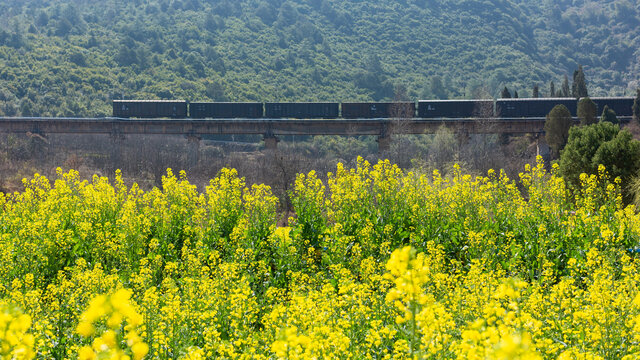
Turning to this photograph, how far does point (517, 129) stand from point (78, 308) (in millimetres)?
A: 49461

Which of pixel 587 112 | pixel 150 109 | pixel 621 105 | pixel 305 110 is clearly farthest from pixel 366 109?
pixel 621 105

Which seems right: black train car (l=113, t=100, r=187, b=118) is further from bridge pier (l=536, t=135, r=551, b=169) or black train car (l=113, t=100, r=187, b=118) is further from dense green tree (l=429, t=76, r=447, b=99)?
dense green tree (l=429, t=76, r=447, b=99)

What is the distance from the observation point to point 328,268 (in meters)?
9.35

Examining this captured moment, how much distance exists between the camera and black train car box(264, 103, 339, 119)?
5438 cm

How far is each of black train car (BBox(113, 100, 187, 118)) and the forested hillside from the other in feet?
46.7

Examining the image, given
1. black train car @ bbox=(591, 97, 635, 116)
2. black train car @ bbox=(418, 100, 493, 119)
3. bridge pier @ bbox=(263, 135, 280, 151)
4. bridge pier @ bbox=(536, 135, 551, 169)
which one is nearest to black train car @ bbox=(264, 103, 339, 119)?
bridge pier @ bbox=(263, 135, 280, 151)

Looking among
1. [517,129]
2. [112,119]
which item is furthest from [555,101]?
[112,119]

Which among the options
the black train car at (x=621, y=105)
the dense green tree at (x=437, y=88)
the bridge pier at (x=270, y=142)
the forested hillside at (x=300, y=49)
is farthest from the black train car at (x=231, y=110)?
the dense green tree at (x=437, y=88)

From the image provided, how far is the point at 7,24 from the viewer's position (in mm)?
93125

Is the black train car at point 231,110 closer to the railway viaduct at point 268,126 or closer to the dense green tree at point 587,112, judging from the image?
the railway viaduct at point 268,126

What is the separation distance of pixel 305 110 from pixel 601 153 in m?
37.2

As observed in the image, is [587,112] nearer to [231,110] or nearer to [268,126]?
[268,126]

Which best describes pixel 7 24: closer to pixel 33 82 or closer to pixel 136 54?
pixel 136 54

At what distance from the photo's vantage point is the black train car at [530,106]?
52.2 meters
